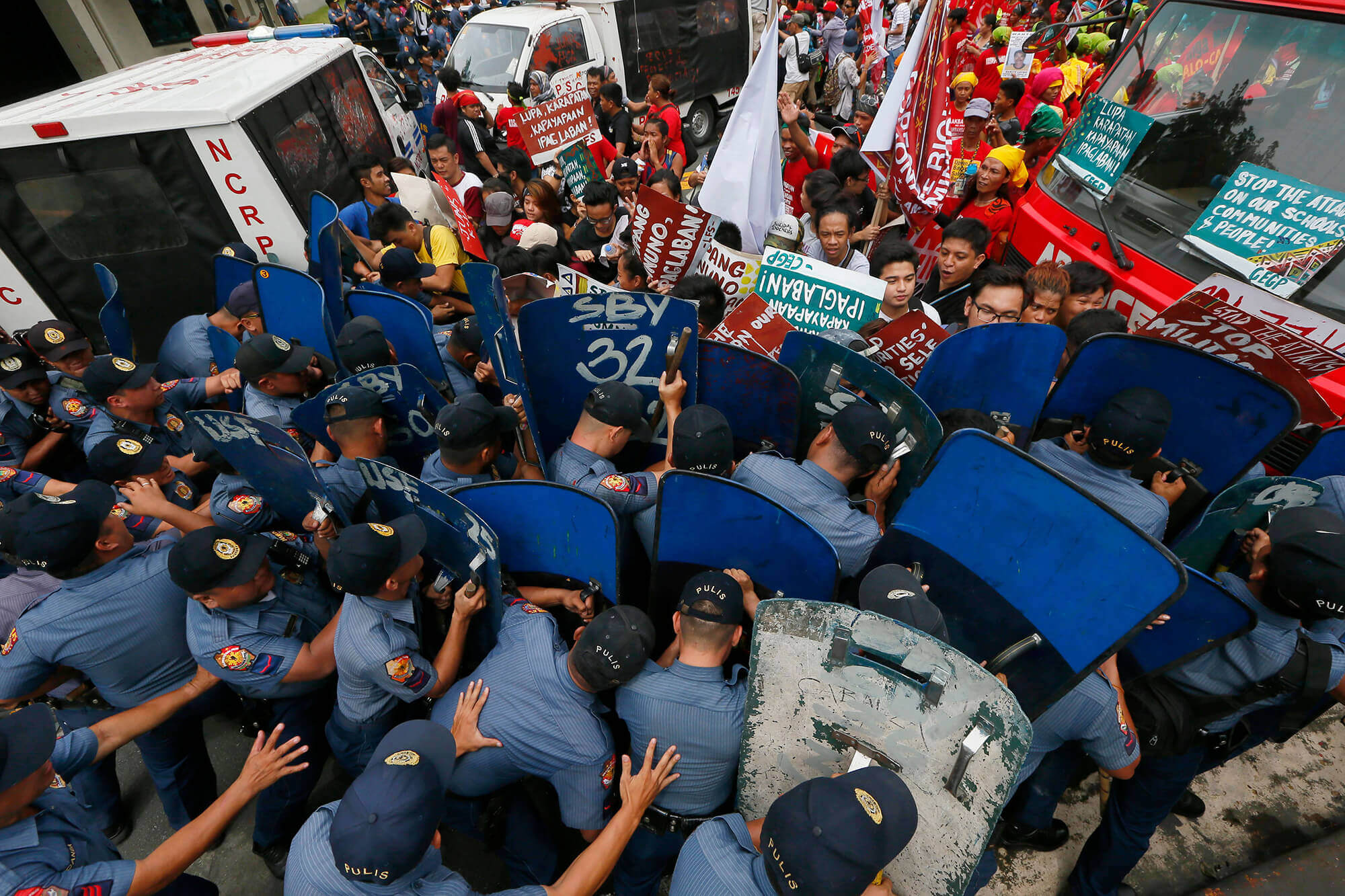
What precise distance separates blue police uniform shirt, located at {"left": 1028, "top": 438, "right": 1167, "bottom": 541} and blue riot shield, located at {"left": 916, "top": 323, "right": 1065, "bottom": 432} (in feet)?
1.15

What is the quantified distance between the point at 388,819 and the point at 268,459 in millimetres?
1693

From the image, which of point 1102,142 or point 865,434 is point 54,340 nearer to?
point 865,434

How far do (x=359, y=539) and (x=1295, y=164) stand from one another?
4.56m

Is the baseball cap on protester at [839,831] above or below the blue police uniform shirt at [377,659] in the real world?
above

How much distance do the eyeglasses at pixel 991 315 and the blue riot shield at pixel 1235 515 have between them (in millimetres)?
1405

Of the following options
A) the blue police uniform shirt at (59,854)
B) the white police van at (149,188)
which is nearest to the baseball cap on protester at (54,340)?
the white police van at (149,188)

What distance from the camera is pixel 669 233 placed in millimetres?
3619

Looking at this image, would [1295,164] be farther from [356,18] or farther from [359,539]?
[356,18]

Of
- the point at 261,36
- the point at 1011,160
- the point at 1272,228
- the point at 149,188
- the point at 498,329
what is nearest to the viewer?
the point at 498,329

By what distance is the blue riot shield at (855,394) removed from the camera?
2.44 metres

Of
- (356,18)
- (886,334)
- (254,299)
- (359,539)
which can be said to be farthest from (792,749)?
(356,18)

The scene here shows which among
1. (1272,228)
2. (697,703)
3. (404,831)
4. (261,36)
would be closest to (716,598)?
(697,703)

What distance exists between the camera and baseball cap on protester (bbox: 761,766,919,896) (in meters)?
1.38

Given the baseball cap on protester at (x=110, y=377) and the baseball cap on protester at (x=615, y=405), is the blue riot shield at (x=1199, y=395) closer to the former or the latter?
the baseball cap on protester at (x=615, y=405)
